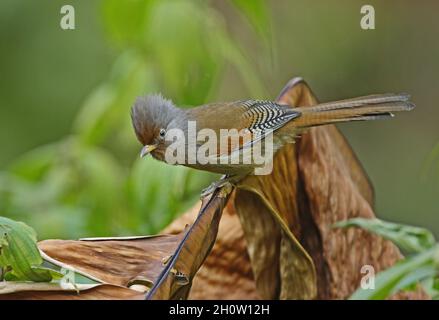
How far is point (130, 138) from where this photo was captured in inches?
145

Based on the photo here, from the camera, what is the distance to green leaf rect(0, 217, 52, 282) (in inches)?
72.9

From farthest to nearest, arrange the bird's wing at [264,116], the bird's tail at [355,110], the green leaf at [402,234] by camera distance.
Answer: the bird's wing at [264,116] < the bird's tail at [355,110] < the green leaf at [402,234]

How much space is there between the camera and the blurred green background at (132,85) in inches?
127

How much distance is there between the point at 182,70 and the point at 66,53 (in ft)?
7.98

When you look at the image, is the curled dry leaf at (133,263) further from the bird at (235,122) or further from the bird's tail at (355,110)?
the bird's tail at (355,110)

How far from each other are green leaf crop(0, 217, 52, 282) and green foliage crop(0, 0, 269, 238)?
103 centimetres

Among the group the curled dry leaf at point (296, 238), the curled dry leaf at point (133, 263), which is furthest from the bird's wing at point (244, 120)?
the curled dry leaf at point (133, 263)

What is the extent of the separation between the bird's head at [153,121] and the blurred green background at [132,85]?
4.6 inches

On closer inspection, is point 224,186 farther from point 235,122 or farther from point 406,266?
point 406,266

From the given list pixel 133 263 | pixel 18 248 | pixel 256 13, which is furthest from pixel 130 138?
pixel 18 248

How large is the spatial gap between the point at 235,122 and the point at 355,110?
1.41 feet
